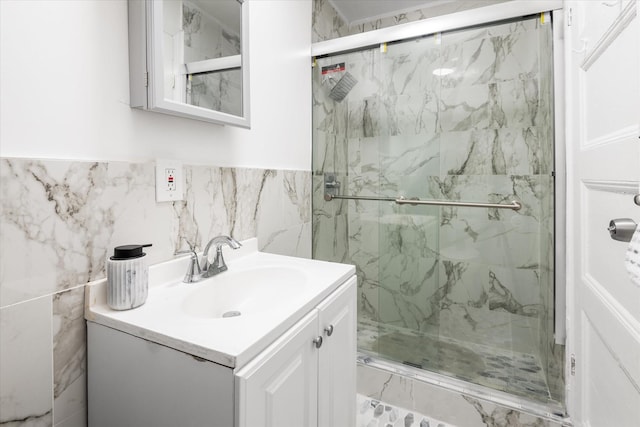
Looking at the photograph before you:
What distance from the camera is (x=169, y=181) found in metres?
0.94

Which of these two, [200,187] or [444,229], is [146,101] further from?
[444,229]

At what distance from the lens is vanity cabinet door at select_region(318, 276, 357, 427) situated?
2.83 feet

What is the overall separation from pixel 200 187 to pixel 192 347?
0.60 m

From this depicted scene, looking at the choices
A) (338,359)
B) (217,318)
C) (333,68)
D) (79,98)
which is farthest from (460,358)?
(79,98)

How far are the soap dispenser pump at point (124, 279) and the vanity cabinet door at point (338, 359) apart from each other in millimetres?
446

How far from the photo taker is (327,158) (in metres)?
1.82

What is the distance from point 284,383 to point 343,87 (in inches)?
60.8

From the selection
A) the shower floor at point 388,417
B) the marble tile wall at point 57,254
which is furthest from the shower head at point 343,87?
the shower floor at point 388,417

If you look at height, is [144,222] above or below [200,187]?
below

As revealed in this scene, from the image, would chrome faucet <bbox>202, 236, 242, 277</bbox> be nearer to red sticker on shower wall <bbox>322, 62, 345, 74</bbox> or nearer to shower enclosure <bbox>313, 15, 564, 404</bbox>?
shower enclosure <bbox>313, 15, 564, 404</bbox>

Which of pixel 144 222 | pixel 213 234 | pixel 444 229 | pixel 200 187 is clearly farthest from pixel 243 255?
pixel 444 229

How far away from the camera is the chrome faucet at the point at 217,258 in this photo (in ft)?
3.25

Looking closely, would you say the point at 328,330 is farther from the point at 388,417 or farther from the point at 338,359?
the point at 388,417

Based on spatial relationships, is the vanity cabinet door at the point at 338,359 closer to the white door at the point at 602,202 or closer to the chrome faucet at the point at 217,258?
the chrome faucet at the point at 217,258
